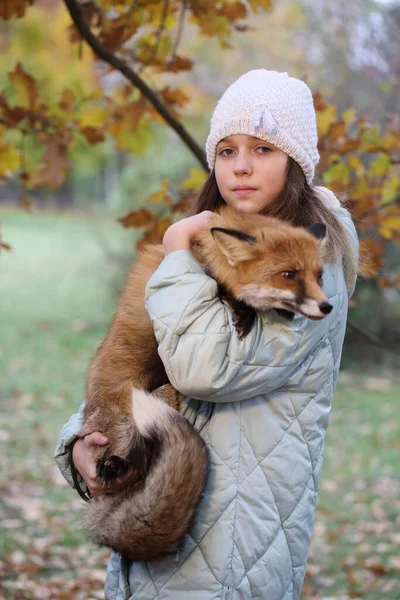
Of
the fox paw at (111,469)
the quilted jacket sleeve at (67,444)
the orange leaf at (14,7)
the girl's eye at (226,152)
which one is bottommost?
the quilted jacket sleeve at (67,444)

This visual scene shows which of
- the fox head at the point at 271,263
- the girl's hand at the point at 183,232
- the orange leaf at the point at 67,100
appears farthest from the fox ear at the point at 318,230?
the orange leaf at the point at 67,100

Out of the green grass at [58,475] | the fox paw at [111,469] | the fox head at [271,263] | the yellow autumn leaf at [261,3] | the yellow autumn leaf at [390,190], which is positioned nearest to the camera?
the fox head at [271,263]

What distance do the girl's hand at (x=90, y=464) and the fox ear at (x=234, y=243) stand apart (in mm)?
765

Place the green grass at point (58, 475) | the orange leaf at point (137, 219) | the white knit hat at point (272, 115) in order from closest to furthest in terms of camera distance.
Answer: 1. the white knit hat at point (272, 115)
2. the orange leaf at point (137, 219)
3. the green grass at point (58, 475)

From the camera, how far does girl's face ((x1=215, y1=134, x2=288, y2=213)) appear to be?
8.18 ft

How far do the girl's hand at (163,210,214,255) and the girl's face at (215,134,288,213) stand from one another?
134mm

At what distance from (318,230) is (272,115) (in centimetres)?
47

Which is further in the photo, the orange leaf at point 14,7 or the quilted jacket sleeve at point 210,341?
the orange leaf at point 14,7

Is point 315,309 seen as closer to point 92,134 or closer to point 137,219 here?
point 137,219

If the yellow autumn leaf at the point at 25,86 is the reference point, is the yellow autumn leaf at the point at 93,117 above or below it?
below

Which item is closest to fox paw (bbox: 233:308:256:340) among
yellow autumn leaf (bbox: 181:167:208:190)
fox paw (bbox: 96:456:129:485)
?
fox paw (bbox: 96:456:129:485)

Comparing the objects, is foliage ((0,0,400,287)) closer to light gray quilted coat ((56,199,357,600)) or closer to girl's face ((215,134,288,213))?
girl's face ((215,134,288,213))

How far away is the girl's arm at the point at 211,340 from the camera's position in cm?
209

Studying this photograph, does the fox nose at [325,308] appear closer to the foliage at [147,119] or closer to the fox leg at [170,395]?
the fox leg at [170,395]
